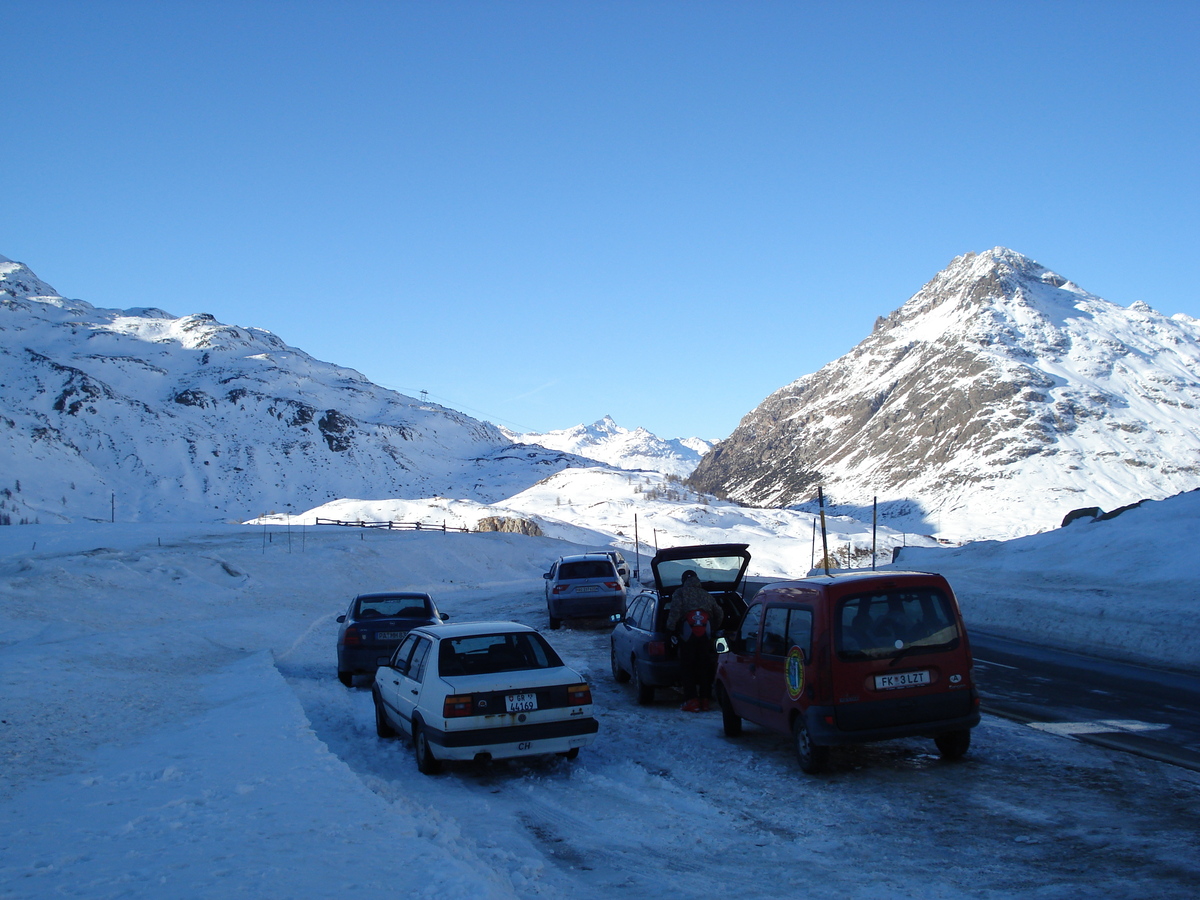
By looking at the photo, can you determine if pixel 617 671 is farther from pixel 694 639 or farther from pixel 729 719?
pixel 729 719

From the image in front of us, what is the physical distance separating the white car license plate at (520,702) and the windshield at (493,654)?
1.82 ft

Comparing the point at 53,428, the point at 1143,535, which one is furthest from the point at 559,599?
the point at 53,428

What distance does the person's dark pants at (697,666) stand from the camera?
11062mm

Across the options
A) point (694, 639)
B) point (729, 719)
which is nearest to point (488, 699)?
point (729, 719)

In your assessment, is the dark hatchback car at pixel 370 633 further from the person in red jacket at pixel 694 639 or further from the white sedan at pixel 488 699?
the white sedan at pixel 488 699

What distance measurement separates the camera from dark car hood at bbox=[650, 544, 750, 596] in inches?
517

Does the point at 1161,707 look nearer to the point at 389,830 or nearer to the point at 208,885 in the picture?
the point at 389,830

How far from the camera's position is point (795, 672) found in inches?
310

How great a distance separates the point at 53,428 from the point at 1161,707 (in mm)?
156736

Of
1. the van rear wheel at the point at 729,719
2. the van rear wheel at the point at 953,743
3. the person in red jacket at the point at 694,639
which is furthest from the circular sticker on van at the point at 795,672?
the person in red jacket at the point at 694,639

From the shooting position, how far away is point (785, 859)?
222 inches

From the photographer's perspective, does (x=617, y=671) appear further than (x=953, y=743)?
Yes

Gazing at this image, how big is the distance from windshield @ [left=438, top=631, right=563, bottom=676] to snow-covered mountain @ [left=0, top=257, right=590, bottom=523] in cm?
9369

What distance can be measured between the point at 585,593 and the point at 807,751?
13.3 metres
